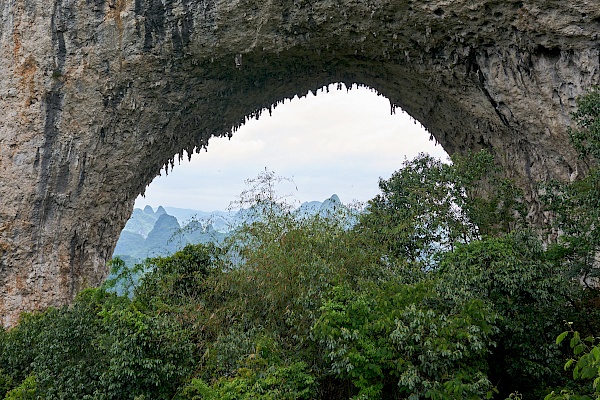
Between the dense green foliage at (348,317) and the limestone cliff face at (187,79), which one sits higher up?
the limestone cliff face at (187,79)

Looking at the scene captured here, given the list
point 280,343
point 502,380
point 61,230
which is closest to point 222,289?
point 280,343

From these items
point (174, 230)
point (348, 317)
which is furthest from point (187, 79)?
point (348, 317)

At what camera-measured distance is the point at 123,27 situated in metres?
13.4

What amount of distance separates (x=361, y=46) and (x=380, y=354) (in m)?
9.79

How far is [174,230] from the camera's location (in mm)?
14148

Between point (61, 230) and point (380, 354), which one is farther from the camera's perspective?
point (61, 230)

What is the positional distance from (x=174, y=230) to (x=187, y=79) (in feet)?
15.3

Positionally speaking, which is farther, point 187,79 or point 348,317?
point 187,79

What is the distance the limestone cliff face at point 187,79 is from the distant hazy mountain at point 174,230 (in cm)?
309

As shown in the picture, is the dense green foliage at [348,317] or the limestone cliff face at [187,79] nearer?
the dense green foliage at [348,317]

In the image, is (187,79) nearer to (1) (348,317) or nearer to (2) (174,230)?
(2) (174,230)

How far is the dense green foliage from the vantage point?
677 centimetres

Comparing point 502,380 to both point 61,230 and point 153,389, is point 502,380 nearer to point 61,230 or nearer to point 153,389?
point 153,389

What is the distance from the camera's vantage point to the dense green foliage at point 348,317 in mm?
6773
